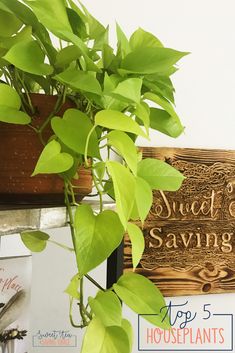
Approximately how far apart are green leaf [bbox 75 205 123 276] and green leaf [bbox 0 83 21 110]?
0.49ft

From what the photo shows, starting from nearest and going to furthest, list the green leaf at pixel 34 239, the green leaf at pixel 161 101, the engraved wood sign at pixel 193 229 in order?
the green leaf at pixel 161 101 < the green leaf at pixel 34 239 < the engraved wood sign at pixel 193 229

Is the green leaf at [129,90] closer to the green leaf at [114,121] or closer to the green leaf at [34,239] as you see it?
Answer: the green leaf at [114,121]

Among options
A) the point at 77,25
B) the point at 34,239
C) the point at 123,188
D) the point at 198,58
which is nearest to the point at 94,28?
the point at 77,25

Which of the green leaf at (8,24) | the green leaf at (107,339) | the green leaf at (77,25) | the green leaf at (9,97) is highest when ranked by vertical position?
the green leaf at (77,25)

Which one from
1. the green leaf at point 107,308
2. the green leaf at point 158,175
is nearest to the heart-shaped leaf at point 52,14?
the green leaf at point 158,175

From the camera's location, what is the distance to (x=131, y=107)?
0.60 m

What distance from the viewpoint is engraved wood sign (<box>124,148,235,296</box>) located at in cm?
122

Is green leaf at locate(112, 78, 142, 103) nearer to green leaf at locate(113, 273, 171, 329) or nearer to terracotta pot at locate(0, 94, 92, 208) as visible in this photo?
terracotta pot at locate(0, 94, 92, 208)

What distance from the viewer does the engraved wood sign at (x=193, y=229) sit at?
1.22 meters

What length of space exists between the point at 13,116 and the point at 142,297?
284 mm

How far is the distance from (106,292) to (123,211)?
144 millimetres

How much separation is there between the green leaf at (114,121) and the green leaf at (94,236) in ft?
0.33

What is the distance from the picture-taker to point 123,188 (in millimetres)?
508

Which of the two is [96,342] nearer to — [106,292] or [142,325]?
[106,292]
